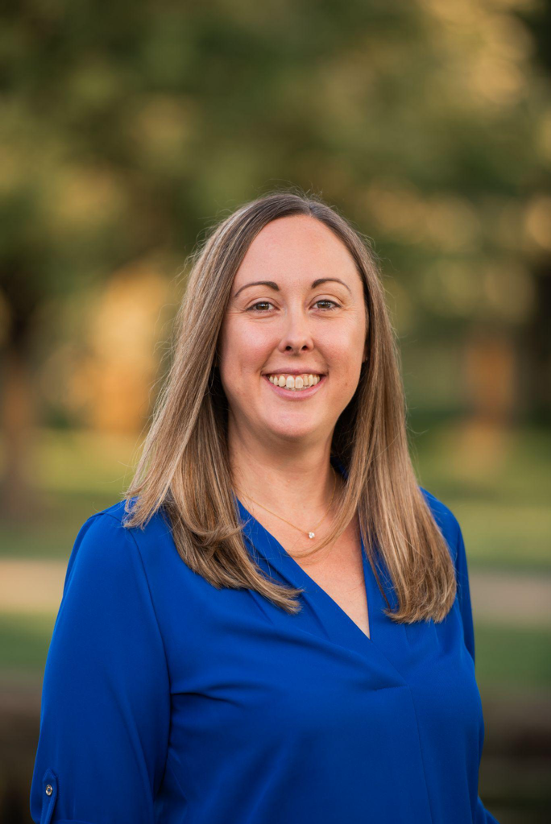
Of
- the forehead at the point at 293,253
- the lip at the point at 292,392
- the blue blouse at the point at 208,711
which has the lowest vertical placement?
the blue blouse at the point at 208,711

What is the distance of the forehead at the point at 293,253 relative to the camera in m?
2.21

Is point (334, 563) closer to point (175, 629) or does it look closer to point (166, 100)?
point (175, 629)

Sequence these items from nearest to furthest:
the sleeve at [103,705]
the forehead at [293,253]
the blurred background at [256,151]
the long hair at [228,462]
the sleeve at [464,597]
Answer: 1. the sleeve at [103,705]
2. the long hair at [228,462]
3. the forehead at [293,253]
4. the sleeve at [464,597]
5. the blurred background at [256,151]

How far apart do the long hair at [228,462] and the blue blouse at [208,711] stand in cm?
9

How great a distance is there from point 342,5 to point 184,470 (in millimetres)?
9012

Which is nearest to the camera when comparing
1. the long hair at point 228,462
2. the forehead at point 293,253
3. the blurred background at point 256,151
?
the long hair at point 228,462

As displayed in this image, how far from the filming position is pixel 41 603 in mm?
8703

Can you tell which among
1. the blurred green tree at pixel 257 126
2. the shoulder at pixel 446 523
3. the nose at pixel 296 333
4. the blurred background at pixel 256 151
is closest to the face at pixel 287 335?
the nose at pixel 296 333

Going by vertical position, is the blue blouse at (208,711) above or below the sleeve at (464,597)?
below

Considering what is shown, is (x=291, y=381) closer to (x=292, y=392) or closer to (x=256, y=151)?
(x=292, y=392)

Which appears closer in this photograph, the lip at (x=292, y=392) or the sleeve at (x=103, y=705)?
the sleeve at (x=103, y=705)

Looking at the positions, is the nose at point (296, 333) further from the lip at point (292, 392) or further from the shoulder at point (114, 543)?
the shoulder at point (114, 543)

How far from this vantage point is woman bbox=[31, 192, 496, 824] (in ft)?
6.24

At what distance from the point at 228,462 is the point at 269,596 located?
405 millimetres
